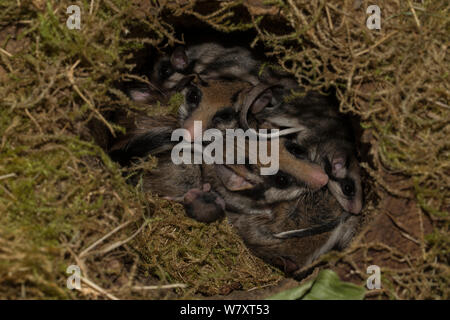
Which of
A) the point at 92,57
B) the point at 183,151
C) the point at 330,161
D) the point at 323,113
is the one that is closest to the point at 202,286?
the point at 183,151

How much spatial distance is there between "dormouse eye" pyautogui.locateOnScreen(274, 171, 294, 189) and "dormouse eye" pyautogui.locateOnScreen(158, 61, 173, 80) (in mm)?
1377

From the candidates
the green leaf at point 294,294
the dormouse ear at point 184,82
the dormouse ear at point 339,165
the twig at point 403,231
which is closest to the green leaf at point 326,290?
the green leaf at point 294,294

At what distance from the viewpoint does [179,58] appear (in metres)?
4.08

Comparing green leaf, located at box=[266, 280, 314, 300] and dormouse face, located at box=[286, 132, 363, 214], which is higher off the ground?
dormouse face, located at box=[286, 132, 363, 214]

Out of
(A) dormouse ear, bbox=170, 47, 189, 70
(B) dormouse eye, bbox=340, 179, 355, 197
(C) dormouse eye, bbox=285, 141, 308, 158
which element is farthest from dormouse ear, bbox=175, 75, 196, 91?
(B) dormouse eye, bbox=340, 179, 355, 197

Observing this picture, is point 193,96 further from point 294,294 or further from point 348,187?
point 294,294

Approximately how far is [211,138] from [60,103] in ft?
5.03

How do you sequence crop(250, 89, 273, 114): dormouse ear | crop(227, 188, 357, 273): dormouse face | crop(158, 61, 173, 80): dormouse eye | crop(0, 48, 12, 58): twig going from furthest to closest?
crop(158, 61, 173, 80): dormouse eye → crop(250, 89, 273, 114): dormouse ear → crop(227, 188, 357, 273): dormouse face → crop(0, 48, 12, 58): twig

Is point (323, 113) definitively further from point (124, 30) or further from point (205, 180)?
point (124, 30)

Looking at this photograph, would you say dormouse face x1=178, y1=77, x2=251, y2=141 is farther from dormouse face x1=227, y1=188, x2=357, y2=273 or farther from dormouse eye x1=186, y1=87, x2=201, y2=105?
dormouse face x1=227, y1=188, x2=357, y2=273

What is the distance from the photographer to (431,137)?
2.53 m

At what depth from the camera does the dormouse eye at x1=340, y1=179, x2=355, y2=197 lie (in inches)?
146

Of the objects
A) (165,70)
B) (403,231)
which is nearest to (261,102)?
(165,70)

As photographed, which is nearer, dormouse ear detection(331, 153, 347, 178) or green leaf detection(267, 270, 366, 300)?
green leaf detection(267, 270, 366, 300)
